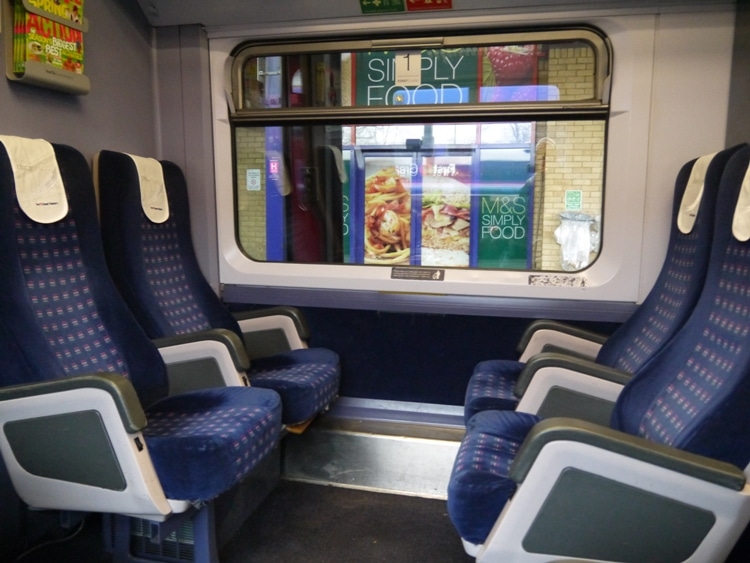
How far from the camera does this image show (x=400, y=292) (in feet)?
9.41

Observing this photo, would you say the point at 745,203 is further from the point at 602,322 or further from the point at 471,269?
the point at 471,269

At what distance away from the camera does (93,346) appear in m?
2.11

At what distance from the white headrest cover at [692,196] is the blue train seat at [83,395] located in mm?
1587

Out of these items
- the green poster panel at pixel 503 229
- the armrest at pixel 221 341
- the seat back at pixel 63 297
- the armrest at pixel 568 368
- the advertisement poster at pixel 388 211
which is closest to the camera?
the seat back at pixel 63 297

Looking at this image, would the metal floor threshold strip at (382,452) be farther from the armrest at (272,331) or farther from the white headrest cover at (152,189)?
the white headrest cover at (152,189)

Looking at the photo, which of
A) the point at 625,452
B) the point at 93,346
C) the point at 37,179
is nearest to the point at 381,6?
the point at 37,179

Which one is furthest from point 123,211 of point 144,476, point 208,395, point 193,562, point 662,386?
point 662,386

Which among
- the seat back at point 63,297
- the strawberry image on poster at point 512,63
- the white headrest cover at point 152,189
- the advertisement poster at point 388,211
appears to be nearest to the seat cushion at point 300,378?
the seat back at point 63,297

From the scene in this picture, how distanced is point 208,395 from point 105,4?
1658 mm

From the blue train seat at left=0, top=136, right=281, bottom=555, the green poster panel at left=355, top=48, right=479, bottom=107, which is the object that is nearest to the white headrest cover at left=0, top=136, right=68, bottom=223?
the blue train seat at left=0, top=136, right=281, bottom=555

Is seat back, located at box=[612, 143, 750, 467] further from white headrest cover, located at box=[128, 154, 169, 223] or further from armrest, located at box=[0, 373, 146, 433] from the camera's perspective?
white headrest cover, located at box=[128, 154, 169, 223]

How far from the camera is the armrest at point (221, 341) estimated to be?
240 cm

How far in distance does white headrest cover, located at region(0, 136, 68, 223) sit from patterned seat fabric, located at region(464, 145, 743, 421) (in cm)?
159

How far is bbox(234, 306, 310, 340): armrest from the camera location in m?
2.92
